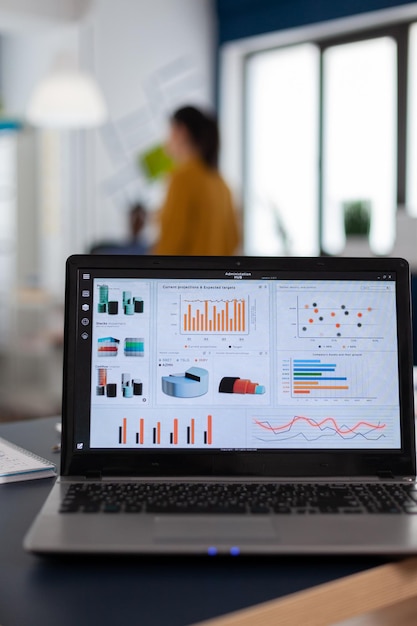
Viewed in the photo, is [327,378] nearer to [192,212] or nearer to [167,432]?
[167,432]

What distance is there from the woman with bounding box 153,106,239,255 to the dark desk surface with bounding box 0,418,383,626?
2.42 metres

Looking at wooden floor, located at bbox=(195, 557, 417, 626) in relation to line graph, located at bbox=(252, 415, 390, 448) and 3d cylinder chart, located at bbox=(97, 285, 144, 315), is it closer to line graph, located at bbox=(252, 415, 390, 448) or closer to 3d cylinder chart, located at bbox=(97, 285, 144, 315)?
line graph, located at bbox=(252, 415, 390, 448)

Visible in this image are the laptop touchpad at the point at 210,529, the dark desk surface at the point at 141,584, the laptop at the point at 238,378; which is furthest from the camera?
the laptop at the point at 238,378

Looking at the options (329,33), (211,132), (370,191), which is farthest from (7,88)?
(211,132)

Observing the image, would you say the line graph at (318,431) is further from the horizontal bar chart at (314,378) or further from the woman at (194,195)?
the woman at (194,195)

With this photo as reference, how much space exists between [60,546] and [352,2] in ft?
14.5

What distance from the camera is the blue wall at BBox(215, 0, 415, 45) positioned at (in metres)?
4.65

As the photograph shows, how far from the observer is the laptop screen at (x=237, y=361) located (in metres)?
1.04

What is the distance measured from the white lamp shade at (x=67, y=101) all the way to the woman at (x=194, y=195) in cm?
92

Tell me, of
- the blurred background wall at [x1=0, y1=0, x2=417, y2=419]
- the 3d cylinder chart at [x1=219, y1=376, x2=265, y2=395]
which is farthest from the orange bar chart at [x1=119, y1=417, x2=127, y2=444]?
the blurred background wall at [x1=0, y1=0, x2=417, y2=419]

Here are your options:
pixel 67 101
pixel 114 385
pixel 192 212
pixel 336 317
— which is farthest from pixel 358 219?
pixel 114 385

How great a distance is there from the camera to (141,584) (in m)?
0.77

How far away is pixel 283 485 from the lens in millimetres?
999

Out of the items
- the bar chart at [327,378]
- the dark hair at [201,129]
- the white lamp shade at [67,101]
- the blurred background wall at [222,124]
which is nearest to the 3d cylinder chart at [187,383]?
the bar chart at [327,378]
